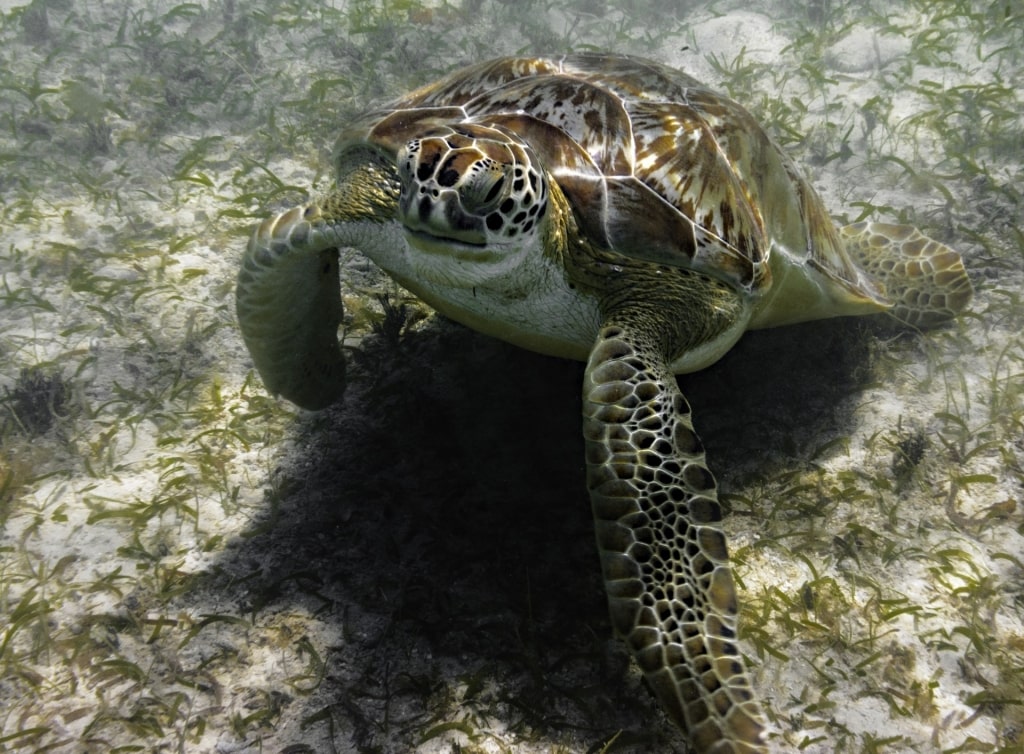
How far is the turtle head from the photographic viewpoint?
171cm

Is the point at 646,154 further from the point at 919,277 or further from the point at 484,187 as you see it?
the point at 919,277

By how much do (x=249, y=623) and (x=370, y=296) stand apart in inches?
69.7

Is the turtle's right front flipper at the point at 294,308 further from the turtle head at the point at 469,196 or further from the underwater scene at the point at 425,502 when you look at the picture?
the turtle head at the point at 469,196

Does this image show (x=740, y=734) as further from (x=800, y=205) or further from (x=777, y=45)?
(x=777, y=45)

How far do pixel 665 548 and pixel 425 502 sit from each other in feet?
3.23

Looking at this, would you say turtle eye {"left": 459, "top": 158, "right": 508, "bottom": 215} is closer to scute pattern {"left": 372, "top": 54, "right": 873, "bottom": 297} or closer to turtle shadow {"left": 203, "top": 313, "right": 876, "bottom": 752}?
scute pattern {"left": 372, "top": 54, "right": 873, "bottom": 297}

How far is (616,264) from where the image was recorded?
2172 mm

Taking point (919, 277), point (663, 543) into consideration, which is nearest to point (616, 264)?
point (663, 543)

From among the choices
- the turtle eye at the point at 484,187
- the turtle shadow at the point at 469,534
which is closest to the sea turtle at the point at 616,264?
the turtle eye at the point at 484,187

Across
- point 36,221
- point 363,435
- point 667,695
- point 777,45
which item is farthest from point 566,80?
point 777,45

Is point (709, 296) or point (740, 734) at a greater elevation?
point (709, 296)

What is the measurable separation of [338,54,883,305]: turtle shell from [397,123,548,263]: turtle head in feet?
1.14

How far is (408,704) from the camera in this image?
1.80 metres

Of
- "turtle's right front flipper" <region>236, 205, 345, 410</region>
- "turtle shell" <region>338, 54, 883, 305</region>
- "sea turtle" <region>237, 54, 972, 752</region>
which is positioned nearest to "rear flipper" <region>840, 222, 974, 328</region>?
"sea turtle" <region>237, 54, 972, 752</region>
